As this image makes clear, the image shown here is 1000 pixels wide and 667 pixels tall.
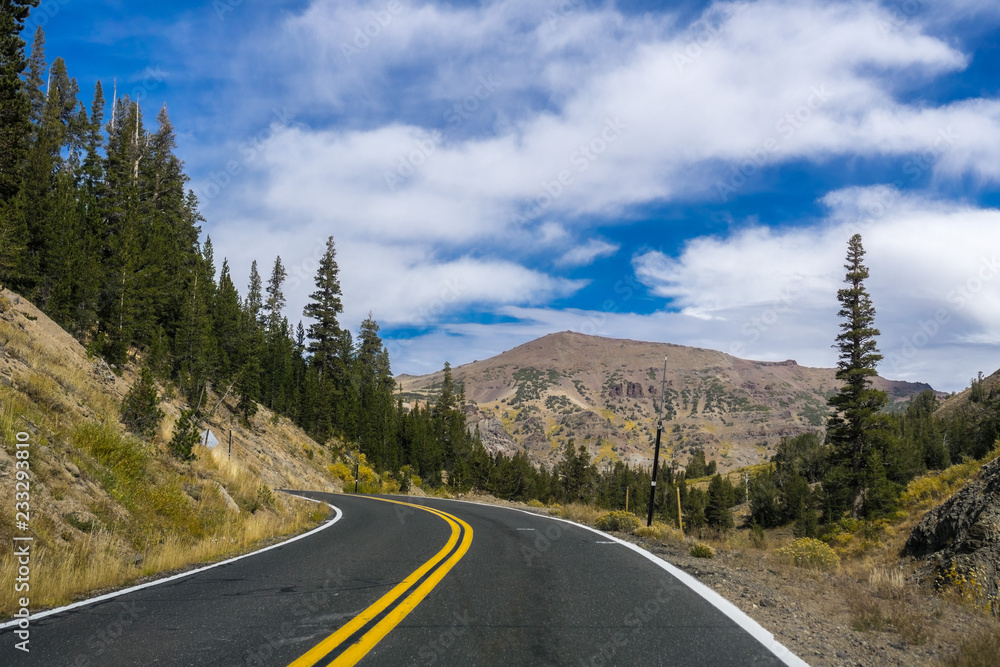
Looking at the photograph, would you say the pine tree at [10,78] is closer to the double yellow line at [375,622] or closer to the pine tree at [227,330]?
the double yellow line at [375,622]

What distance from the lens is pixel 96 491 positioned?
28.1 ft

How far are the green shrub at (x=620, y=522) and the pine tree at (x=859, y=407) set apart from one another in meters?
29.7

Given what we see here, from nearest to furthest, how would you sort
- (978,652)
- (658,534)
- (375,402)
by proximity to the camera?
(978,652), (658,534), (375,402)

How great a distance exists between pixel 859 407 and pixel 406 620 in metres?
43.7

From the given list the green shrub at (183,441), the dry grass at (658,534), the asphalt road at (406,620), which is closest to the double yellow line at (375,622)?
the asphalt road at (406,620)

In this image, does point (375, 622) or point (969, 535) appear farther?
point (969, 535)

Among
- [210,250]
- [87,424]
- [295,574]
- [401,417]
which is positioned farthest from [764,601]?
[401,417]

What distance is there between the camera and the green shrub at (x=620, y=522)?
15.1 metres

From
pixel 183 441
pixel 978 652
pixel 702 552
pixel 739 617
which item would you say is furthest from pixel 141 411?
pixel 978 652

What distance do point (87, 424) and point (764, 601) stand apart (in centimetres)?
1221

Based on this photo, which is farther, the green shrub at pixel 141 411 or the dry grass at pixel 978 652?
the green shrub at pixel 141 411

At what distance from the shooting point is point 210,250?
71125 millimetres

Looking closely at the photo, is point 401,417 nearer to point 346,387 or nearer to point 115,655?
point 346,387

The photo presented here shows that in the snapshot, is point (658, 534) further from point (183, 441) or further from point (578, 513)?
point (183, 441)
